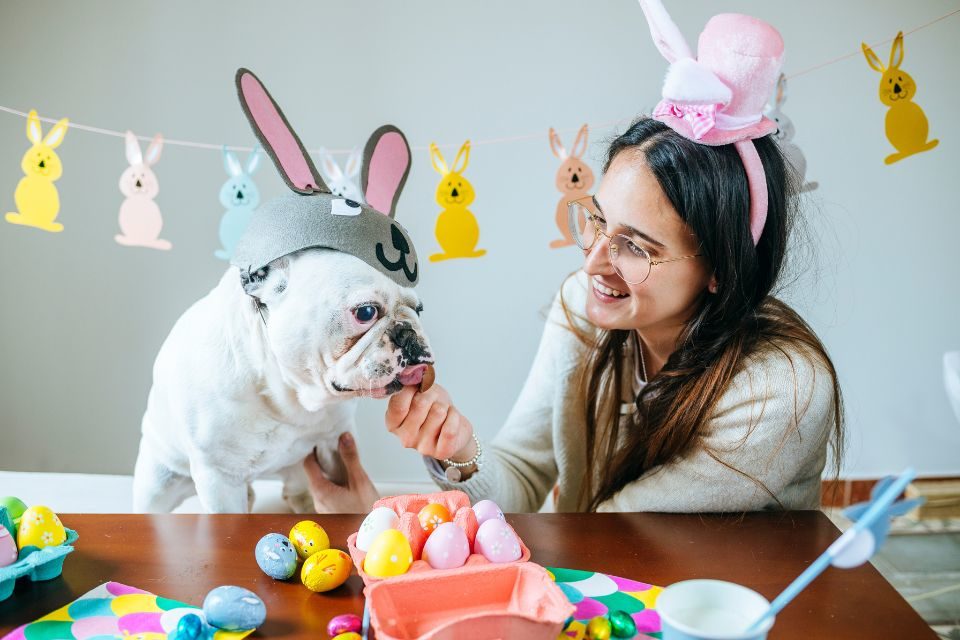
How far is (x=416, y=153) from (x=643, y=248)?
0.88 m

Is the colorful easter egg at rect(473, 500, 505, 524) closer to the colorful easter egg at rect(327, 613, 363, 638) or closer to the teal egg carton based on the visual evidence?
the colorful easter egg at rect(327, 613, 363, 638)

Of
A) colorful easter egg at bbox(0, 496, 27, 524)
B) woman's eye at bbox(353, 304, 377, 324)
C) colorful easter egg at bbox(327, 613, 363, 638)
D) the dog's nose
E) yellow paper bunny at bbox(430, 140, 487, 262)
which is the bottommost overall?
colorful easter egg at bbox(327, 613, 363, 638)

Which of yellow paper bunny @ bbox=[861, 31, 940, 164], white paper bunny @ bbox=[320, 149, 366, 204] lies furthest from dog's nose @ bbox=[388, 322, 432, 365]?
yellow paper bunny @ bbox=[861, 31, 940, 164]

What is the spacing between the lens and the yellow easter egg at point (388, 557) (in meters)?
0.79

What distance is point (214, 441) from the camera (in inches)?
40.8

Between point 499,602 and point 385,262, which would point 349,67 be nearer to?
point 385,262

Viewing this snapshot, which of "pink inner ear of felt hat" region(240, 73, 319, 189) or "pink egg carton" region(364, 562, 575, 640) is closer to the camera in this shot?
"pink egg carton" region(364, 562, 575, 640)

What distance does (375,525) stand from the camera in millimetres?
869

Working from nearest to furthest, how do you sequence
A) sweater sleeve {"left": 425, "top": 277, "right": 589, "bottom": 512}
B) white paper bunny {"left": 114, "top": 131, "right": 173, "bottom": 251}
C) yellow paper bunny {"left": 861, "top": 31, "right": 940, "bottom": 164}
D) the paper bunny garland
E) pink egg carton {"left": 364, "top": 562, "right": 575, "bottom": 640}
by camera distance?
pink egg carton {"left": 364, "top": 562, "right": 575, "bottom": 640} < the paper bunny garland < sweater sleeve {"left": 425, "top": 277, "right": 589, "bottom": 512} < white paper bunny {"left": 114, "top": 131, "right": 173, "bottom": 251} < yellow paper bunny {"left": 861, "top": 31, "right": 940, "bottom": 164}

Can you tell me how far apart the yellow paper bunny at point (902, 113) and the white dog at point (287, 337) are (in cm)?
114

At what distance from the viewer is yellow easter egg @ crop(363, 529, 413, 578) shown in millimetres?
793

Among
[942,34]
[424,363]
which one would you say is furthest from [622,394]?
[942,34]

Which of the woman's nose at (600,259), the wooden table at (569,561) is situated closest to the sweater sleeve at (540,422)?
the woman's nose at (600,259)

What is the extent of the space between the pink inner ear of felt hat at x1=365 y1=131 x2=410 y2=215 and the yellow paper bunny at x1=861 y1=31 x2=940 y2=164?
111 centimetres
